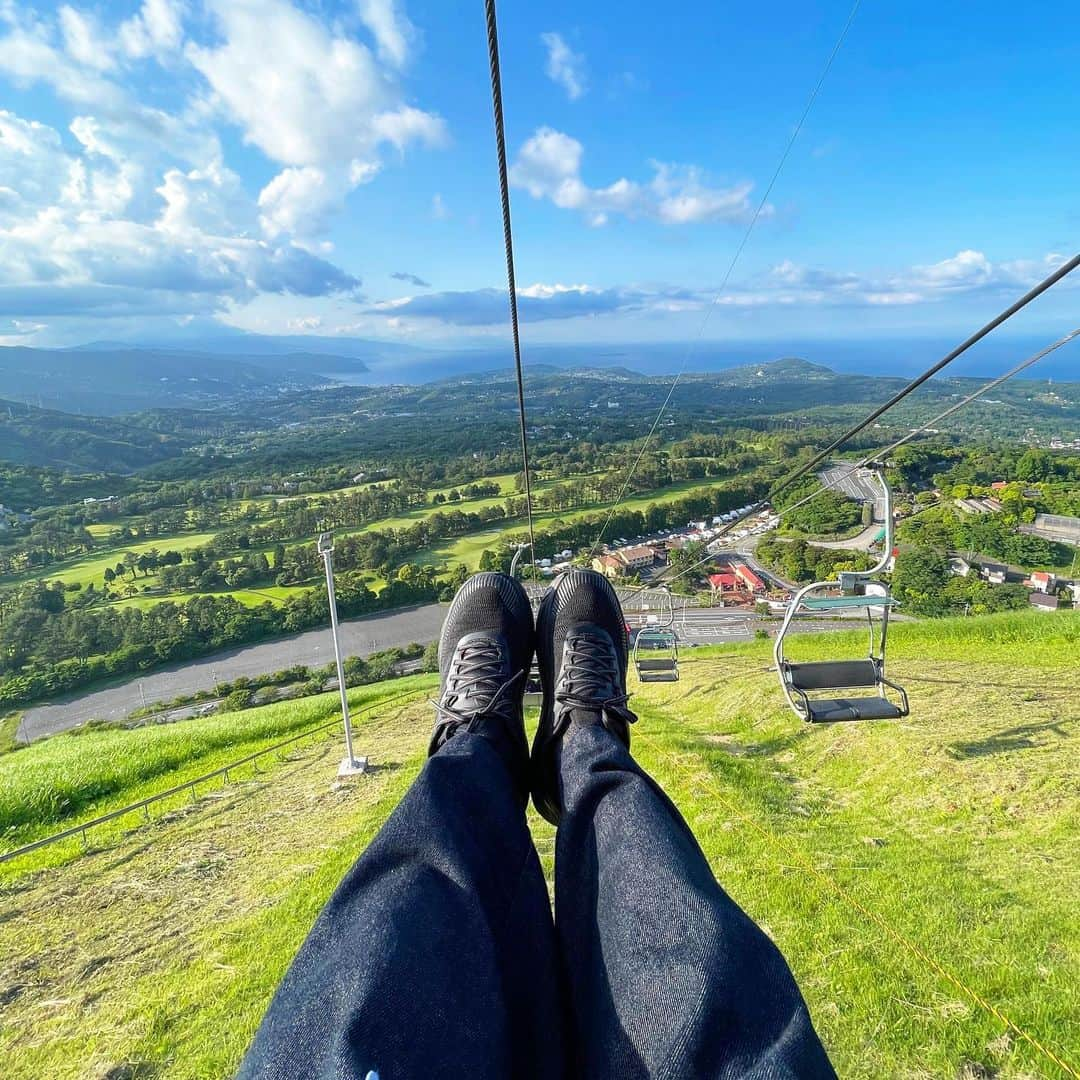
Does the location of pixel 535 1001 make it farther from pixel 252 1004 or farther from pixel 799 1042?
pixel 252 1004

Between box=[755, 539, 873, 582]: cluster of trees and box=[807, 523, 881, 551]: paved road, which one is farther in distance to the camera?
box=[807, 523, 881, 551]: paved road

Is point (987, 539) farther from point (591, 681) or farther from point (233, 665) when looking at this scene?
point (233, 665)

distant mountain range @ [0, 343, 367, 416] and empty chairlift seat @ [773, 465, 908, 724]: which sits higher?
distant mountain range @ [0, 343, 367, 416]

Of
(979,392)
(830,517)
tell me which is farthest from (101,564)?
(979,392)

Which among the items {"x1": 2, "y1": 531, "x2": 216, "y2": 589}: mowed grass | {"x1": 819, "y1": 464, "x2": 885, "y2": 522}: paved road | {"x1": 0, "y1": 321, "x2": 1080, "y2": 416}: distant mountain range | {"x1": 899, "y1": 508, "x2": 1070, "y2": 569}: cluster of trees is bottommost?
{"x1": 2, "y1": 531, "x2": 216, "y2": 589}: mowed grass

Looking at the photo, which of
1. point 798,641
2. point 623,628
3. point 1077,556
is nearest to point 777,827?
point 623,628

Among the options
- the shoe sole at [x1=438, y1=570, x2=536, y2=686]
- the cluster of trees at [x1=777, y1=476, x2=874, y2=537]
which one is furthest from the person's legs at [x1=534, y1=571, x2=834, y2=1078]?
the cluster of trees at [x1=777, y1=476, x2=874, y2=537]

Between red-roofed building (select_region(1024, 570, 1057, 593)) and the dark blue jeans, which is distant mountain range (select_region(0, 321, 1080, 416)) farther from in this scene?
the dark blue jeans
